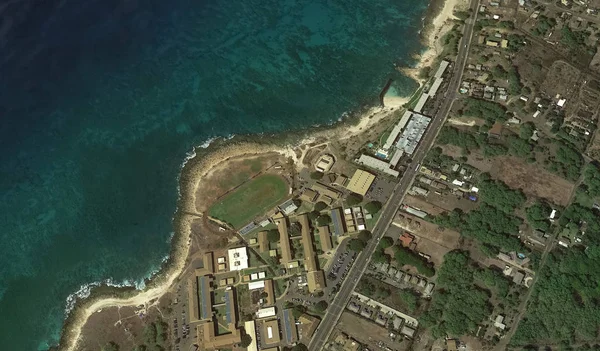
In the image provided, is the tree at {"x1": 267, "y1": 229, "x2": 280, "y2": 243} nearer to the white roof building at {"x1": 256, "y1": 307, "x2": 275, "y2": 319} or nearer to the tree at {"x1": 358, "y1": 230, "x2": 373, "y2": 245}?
the white roof building at {"x1": 256, "y1": 307, "x2": 275, "y2": 319}

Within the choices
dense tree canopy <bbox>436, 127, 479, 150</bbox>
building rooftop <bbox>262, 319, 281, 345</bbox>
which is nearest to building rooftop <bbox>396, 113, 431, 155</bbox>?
dense tree canopy <bbox>436, 127, 479, 150</bbox>

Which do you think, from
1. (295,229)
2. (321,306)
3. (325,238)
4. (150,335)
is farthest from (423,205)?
(150,335)

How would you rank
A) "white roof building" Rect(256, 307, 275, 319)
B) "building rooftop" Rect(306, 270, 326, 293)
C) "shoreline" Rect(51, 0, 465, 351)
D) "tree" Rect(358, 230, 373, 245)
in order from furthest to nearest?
"shoreline" Rect(51, 0, 465, 351) < "tree" Rect(358, 230, 373, 245) < "building rooftop" Rect(306, 270, 326, 293) < "white roof building" Rect(256, 307, 275, 319)

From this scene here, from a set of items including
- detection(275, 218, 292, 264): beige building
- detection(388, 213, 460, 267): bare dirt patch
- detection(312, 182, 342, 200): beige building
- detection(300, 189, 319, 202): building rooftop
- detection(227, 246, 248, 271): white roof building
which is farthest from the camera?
detection(312, 182, 342, 200): beige building

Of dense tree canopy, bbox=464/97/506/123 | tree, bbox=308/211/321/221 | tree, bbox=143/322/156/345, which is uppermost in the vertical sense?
dense tree canopy, bbox=464/97/506/123

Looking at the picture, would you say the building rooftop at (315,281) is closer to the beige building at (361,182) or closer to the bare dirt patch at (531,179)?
the beige building at (361,182)

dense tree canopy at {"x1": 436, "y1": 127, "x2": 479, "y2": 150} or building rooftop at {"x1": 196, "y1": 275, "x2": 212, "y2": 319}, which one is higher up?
dense tree canopy at {"x1": 436, "y1": 127, "x2": 479, "y2": 150}
